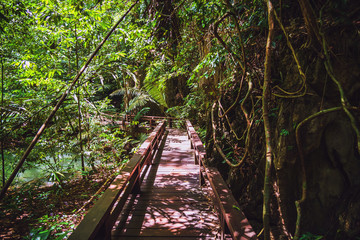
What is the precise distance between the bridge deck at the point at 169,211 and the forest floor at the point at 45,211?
39.8 inches

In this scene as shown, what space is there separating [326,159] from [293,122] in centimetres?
54

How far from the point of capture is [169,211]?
9.25 ft

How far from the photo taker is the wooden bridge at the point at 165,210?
1.65 m

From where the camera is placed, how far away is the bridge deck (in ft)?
7.63

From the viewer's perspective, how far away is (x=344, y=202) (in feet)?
6.97

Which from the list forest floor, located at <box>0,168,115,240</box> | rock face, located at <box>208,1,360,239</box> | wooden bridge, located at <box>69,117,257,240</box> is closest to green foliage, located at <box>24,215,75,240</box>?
forest floor, located at <box>0,168,115,240</box>

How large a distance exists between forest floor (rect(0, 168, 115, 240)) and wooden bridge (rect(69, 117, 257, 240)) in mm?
1028

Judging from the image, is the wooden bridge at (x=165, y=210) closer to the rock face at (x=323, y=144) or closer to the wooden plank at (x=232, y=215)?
the wooden plank at (x=232, y=215)

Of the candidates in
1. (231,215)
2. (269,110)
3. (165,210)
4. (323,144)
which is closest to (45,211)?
(165,210)

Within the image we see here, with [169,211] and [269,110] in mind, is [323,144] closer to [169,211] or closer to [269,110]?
[269,110]

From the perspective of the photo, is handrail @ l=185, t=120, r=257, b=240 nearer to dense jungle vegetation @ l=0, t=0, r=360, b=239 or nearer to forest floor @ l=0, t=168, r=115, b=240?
dense jungle vegetation @ l=0, t=0, r=360, b=239

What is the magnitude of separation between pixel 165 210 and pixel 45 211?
8.20 ft

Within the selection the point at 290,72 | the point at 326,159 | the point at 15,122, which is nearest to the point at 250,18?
the point at 290,72

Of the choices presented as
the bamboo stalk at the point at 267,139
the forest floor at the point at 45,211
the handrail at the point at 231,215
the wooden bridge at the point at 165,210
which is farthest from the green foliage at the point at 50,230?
the bamboo stalk at the point at 267,139
